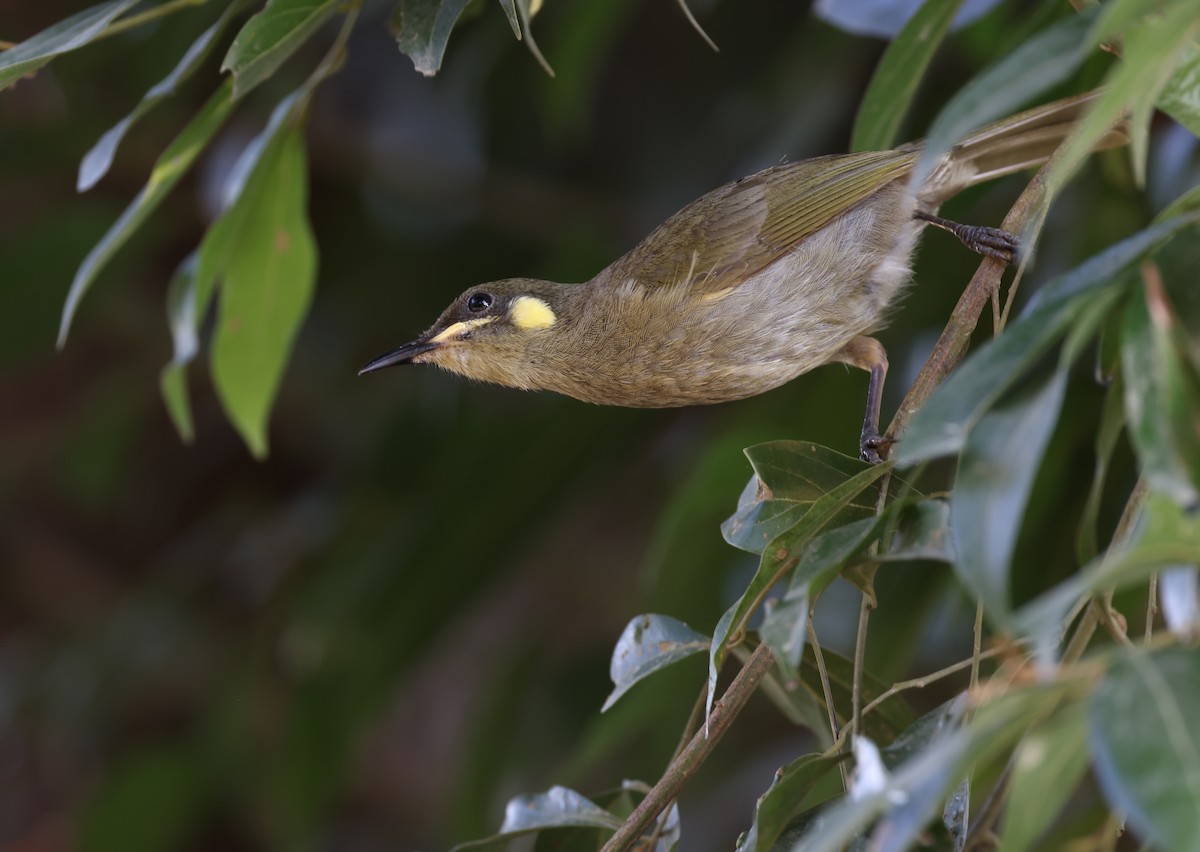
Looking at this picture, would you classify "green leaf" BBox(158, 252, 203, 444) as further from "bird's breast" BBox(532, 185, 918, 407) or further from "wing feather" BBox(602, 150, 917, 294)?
"wing feather" BBox(602, 150, 917, 294)

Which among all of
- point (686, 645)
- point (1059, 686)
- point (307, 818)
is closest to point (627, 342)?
point (686, 645)

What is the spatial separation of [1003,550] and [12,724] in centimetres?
543

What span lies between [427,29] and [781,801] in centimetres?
134

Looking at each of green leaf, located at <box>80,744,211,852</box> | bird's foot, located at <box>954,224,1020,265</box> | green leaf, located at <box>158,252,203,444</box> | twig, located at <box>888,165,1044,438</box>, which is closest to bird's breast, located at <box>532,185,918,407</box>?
bird's foot, located at <box>954,224,1020,265</box>

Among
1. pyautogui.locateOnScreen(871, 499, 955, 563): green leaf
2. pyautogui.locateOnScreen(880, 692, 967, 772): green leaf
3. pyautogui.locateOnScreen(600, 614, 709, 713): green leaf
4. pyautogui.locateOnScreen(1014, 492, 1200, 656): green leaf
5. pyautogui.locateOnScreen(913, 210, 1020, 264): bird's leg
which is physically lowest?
pyautogui.locateOnScreen(600, 614, 709, 713): green leaf

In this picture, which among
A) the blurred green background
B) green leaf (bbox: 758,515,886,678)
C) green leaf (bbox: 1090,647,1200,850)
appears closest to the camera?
green leaf (bbox: 1090,647,1200,850)

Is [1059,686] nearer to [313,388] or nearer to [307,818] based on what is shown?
[307,818]

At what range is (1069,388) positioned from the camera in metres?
3.80

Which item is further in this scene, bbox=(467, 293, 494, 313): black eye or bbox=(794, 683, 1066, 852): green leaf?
bbox=(467, 293, 494, 313): black eye

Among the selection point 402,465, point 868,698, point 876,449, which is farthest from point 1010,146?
point 402,465

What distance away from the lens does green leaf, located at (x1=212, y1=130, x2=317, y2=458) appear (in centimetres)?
300

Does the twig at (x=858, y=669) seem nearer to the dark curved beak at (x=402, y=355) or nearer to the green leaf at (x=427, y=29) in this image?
the green leaf at (x=427, y=29)

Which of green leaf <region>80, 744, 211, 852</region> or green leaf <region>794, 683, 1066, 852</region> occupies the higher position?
green leaf <region>794, 683, 1066, 852</region>

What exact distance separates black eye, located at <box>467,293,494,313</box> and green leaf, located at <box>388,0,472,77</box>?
1.25 m
